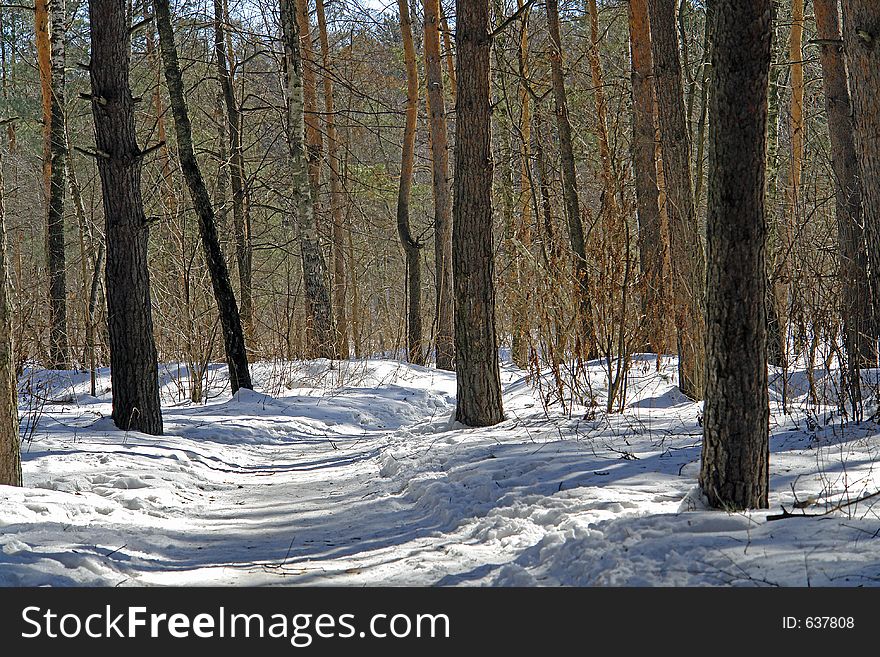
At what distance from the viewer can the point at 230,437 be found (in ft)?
30.0

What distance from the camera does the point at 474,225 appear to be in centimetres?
855

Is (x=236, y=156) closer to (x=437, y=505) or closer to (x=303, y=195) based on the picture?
(x=303, y=195)

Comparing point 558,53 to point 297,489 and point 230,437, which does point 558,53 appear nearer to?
point 230,437

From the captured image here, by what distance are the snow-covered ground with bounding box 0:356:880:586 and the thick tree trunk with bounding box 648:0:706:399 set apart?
63 cm

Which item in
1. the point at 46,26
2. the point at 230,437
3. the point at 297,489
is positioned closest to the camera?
the point at 297,489

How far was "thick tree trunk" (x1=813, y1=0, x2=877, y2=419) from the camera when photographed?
678cm

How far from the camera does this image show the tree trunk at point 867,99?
20.3 ft

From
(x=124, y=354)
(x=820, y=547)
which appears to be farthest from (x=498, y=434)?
(x=820, y=547)

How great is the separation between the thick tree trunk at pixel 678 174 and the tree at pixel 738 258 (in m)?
4.82

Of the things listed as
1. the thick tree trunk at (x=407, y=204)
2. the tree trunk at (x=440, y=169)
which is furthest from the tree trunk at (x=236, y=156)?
the tree trunk at (x=440, y=169)

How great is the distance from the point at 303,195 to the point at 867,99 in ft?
31.4

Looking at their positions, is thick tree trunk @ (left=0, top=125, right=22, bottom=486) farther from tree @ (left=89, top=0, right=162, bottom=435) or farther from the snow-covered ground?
tree @ (left=89, top=0, right=162, bottom=435)

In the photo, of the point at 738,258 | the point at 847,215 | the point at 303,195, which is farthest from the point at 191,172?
the point at 738,258

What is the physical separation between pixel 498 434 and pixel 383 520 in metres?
2.43
